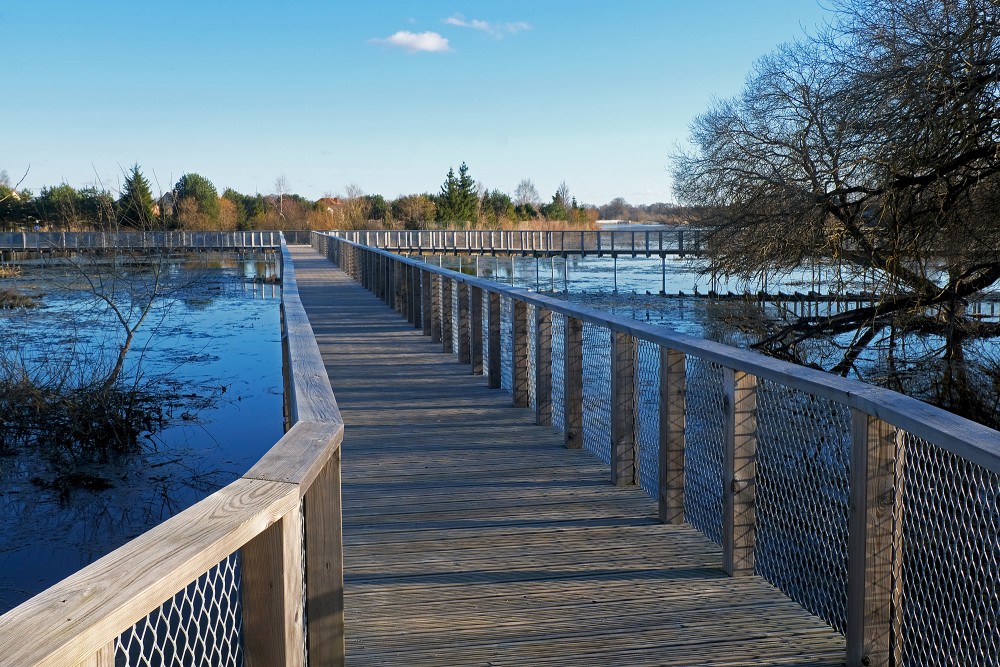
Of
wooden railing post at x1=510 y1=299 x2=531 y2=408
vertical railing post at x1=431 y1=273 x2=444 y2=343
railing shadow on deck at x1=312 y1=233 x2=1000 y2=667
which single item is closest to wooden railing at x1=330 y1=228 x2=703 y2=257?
vertical railing post at x1=431 y1=273 x2=444 y2=343

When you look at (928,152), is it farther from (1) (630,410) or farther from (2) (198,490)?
(2) (198,490)

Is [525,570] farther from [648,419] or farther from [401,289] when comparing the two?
[401,289]

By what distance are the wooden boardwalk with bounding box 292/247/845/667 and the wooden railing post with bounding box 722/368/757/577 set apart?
104mm

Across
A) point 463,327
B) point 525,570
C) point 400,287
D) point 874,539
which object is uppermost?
point 400,287

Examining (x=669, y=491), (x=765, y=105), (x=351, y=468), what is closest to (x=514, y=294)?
(x=351, y=468)

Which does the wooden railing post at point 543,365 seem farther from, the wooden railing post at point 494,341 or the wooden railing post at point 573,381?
the wooden railing post at point 494,341

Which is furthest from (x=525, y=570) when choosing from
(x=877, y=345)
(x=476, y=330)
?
(x=877, y=345)

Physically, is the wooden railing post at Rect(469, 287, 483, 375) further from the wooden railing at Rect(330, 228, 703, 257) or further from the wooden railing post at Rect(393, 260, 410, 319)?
the wooden railing at Rect(330, 228, 703, 257)

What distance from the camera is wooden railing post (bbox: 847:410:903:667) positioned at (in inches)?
110

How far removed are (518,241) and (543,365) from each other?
51319 mm

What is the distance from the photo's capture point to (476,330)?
8703 mm

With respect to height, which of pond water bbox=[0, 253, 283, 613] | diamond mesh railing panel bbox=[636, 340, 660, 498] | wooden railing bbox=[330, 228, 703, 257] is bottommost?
pond water bbox=[0, 253, 283, 613]

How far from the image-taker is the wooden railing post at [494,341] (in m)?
7.86

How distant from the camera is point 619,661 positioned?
117 inches
